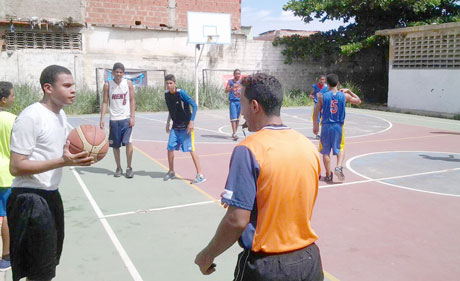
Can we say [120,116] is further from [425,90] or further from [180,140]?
[425,90]

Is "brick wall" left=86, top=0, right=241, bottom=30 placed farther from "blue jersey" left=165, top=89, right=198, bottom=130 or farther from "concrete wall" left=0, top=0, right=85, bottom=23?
"blue jersey" left=165, top=89, right=198, bottom=130

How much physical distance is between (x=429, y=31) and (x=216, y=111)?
33.6ft

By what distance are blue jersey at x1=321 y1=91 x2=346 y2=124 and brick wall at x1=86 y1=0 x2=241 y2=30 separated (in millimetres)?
18201

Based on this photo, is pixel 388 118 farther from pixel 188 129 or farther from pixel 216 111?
pixel 188 129

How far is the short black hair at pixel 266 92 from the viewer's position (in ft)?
7.32

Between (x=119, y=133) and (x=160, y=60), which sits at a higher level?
(x=160, y=60)

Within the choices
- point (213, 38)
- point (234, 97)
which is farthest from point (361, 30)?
point (234, 97)

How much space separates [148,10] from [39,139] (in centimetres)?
2269

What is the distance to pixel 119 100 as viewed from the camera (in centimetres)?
777

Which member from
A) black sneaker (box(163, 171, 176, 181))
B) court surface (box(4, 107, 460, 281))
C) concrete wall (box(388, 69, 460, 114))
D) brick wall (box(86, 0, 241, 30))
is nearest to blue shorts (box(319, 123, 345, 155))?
court surface (box(4, 107, 460, 281))

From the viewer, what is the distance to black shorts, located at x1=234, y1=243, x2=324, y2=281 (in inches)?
85.2

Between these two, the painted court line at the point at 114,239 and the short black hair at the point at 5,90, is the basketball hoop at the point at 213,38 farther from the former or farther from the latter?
the short black hair at the point at 5,90

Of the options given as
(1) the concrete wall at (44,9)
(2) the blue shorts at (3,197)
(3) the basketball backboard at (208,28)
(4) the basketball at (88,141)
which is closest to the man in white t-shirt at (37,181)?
(4) the basketball at (88,141)

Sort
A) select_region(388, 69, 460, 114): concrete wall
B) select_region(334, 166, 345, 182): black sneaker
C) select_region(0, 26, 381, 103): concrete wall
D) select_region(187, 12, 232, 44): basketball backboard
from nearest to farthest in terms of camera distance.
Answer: select_region(334, 166, 345, 182): black sneaker, select_region(388, 69, 460, 114): concrete wall, select_region(0, 26, 381, 103): concrete wall, select_region(187, 12, 232, 44): basketball backboard
